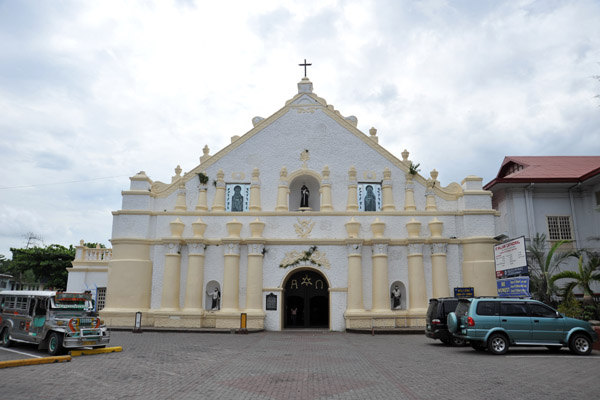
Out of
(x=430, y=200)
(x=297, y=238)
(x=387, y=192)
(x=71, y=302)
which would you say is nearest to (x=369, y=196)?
(x=387, y=192)

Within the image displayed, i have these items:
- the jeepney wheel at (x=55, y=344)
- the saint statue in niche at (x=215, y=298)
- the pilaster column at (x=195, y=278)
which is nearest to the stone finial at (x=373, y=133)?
the pilaster column at (x=195, y=278)

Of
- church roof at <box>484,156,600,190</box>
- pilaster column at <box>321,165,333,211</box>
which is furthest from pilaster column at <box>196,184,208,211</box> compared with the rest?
church roof at <box>484,156,600,190</box>

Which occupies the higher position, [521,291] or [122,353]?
[521,291]

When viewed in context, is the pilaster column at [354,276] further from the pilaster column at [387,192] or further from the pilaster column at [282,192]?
the pilaster column at [282,192]

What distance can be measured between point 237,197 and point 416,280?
1043 centimetres

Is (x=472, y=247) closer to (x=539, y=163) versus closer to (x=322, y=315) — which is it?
(x=322, y=315)

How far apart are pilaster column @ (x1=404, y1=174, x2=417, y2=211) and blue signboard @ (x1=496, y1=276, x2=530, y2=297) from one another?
659 centimetres

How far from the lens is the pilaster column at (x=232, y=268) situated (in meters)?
23.3

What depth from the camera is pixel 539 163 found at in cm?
3111

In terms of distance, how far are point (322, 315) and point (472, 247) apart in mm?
8604

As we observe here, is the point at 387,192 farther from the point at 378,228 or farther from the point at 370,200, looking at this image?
the point at 378,228

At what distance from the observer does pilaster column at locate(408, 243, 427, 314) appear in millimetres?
23328

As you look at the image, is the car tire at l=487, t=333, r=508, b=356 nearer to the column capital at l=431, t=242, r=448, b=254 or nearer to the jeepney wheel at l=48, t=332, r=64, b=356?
the column capital at l=431, t=242, r=448, b=254

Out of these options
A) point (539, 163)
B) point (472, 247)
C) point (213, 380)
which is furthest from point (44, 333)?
point (539, 163)
